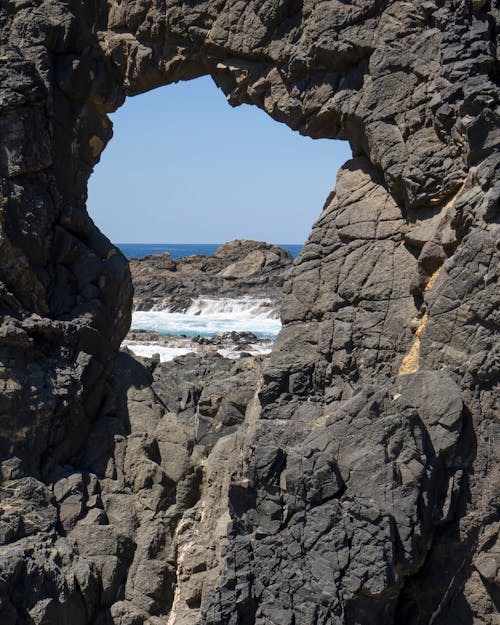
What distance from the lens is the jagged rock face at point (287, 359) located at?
9.80 meters

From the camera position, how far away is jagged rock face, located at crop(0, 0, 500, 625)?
9797 mm

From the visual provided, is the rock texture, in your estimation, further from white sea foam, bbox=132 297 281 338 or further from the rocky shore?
the rocky shore

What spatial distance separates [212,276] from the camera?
2245 inches

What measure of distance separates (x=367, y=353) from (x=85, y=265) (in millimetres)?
4489

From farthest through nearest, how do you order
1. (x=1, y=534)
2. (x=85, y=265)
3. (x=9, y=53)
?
(x=85, y=265) → (x=9, y=53) → (x=1, y=534)

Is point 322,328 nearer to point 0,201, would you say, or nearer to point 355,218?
point 355,218

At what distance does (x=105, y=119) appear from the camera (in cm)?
1352

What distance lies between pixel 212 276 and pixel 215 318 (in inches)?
376

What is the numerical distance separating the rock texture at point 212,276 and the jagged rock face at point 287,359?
36.8 metres

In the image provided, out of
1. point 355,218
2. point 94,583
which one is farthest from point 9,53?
point 94,583

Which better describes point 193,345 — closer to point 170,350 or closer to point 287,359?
point 170,350

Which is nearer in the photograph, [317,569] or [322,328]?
[317,569]

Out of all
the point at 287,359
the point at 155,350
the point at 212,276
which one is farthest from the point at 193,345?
the point at 212,276

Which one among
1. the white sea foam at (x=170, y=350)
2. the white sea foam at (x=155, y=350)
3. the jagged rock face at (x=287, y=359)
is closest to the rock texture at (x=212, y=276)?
the white sea foam at (x=170, y=350)
